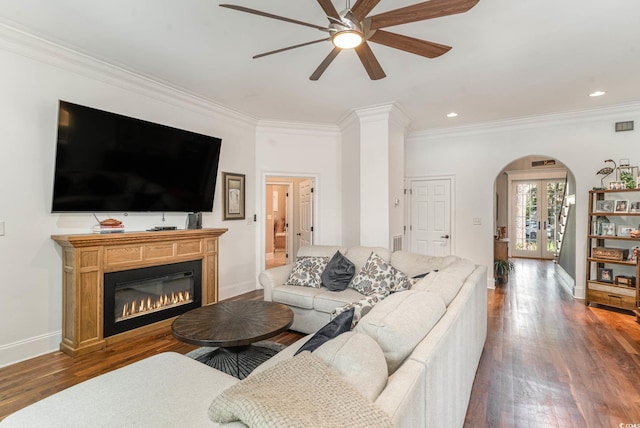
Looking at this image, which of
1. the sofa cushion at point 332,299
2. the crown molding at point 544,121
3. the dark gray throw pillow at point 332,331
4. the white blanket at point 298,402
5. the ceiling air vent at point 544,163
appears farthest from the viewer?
the ceiling air vent at point 544,163

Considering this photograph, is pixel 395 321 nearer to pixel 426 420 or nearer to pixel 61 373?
pixel 426 420

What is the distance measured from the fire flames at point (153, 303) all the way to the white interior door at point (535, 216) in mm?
8486

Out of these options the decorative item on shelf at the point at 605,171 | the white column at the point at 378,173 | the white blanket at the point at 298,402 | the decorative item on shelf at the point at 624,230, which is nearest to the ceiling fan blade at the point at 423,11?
the white blanket at the point at 298,402

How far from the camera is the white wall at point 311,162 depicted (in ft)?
17.4

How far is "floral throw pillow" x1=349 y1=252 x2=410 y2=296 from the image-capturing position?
312 centimetres

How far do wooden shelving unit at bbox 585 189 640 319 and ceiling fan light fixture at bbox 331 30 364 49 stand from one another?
4396mm

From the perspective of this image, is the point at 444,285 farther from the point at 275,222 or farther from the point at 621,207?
the point at 275,222

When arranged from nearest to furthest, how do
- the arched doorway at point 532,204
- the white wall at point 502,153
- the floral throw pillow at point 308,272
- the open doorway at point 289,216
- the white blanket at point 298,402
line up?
the white blanket at point 298,402 → the floral throw pillow at point 308,272 → the white wall at point 502,153 → the open doorway at point 289,216 → the arched doorway at point 532,204

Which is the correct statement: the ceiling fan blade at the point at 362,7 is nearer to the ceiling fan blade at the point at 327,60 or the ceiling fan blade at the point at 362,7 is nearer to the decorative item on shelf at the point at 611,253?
the ceiling fan blade at the point at 327,60

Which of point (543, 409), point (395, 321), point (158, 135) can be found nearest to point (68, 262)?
point (158, 135)

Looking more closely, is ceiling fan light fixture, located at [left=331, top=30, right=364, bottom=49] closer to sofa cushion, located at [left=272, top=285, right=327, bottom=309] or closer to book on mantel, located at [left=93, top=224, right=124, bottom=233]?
sofa cushion, located at [left=272, top=285, right=327, bottom=309]

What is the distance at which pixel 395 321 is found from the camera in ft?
4.47

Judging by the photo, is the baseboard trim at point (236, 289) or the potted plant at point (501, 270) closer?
the baseboard trim at point (236, 289)

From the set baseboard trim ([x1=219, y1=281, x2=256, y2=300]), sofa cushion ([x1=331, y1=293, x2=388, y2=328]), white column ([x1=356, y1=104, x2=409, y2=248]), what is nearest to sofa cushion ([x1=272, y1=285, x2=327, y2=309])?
sofa cushion ([x1=331, y1=293, x2=388, y2=328])
